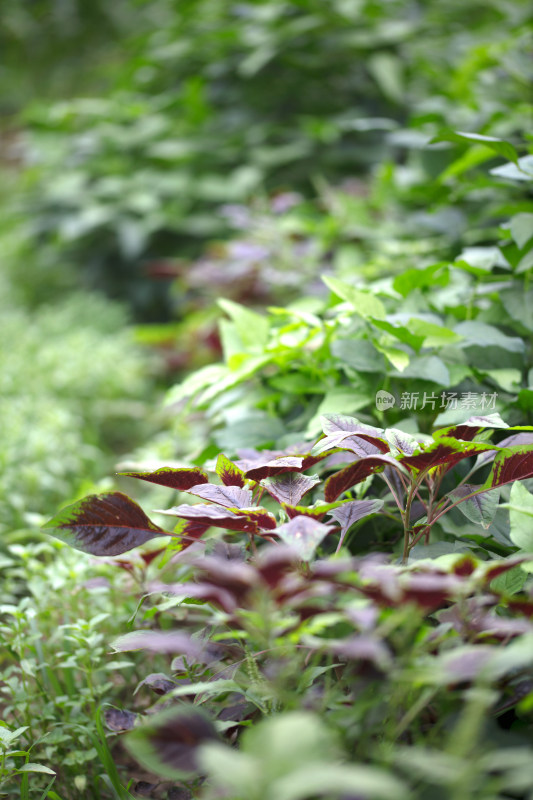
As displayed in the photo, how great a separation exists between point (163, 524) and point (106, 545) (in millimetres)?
722

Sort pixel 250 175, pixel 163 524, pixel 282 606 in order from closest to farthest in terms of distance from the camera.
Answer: pixel 282 606 → pixel 163 524 → pixel 250 175

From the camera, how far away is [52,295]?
12.1 feet

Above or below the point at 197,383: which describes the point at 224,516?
above

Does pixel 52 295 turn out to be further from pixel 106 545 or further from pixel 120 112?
pixel 106 545

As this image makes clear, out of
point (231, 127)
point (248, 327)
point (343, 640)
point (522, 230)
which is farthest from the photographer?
point (231, 127)

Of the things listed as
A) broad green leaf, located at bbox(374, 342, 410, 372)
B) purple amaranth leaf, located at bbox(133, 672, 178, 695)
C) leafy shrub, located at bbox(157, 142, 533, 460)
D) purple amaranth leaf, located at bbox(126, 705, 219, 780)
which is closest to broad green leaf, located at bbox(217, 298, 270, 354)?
leafy shrub, located at bbox(157, 142, 533, 460)

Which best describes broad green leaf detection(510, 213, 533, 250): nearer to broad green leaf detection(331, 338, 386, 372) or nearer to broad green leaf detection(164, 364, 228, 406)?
broad green leaf detection(331, 338, 386, 372)

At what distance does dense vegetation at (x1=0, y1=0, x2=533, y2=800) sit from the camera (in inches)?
22.6

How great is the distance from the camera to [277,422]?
4.11ft

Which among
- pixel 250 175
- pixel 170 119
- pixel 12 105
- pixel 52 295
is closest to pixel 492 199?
pixel 250 175

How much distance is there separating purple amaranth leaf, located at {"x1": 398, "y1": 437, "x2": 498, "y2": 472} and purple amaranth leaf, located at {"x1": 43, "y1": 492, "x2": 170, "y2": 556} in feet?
1.08

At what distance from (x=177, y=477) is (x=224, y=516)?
138 mm

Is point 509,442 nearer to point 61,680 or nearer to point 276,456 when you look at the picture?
point 276,456

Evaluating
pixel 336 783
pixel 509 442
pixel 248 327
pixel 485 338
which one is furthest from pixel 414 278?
pixel 336 783
